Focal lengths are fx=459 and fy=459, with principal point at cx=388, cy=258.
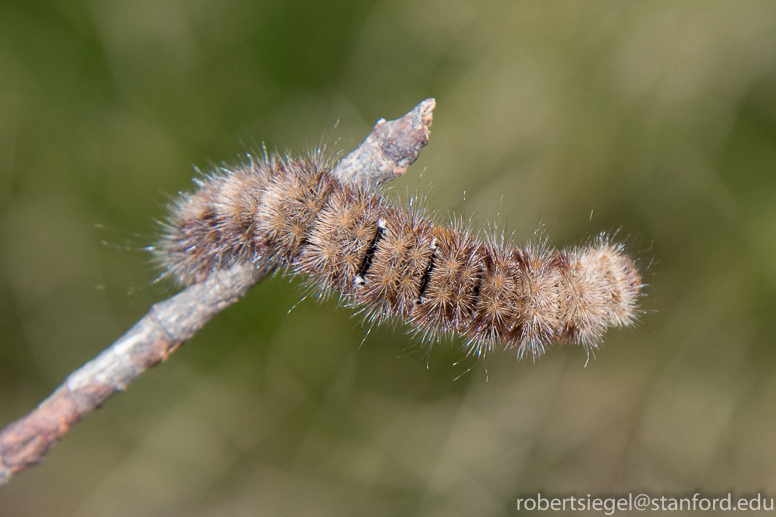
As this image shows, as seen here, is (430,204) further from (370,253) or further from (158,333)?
(158,333)

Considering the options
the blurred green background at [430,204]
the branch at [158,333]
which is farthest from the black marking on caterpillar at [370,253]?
the blurred green background at [430,204]

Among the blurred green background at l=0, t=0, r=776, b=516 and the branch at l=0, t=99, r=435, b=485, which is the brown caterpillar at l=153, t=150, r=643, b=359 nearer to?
the branch at l=0, t=99, r=435, b=485

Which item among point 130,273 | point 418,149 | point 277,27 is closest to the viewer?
point 418,149

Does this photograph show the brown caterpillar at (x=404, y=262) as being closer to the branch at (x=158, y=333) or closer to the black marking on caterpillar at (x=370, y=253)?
the black marking on caterpillar at (x=370, y=253)

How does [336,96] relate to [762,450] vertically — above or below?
above

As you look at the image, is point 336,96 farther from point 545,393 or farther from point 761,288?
point 761,288

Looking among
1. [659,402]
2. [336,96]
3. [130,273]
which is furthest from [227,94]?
[659,402]
